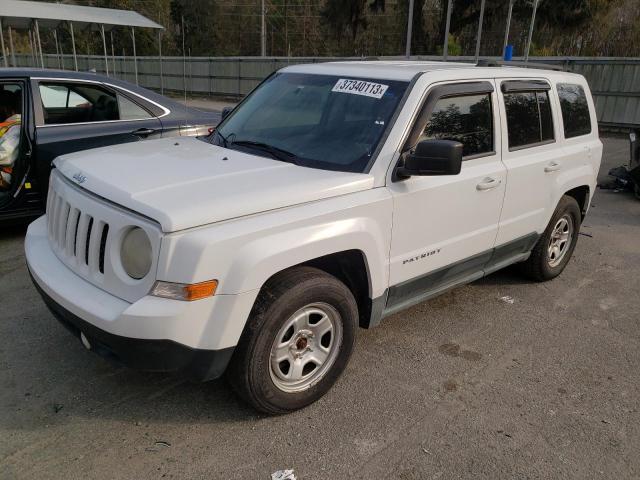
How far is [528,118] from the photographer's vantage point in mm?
4266

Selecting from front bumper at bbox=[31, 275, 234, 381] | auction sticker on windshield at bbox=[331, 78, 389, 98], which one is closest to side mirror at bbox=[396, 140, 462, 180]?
auction sticker on windshield at bbox=[331, 78, 389, 98]

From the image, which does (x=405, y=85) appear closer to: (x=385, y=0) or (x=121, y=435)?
(x=121, y=435)

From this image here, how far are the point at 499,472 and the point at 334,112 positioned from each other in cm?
229

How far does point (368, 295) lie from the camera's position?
327cm

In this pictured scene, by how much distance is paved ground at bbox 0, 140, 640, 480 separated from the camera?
2697 millimetres

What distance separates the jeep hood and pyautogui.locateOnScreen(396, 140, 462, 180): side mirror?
0.95 ft

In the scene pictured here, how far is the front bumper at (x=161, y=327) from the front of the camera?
2465mm

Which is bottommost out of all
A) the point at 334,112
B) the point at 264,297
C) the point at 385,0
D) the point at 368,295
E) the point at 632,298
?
the point at 632,298

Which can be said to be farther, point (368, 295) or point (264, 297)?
point (368, 295)

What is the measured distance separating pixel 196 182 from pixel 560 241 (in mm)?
3644

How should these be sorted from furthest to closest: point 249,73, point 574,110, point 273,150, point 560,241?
1. point 249,73
2. point 560,241
3. point 574,110
4. point 273,150

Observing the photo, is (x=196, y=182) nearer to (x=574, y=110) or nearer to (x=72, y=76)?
(x=574, y=110)

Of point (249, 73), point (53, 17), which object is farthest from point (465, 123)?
point (249, 73)

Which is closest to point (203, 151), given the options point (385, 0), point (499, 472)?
point (499, 472)
